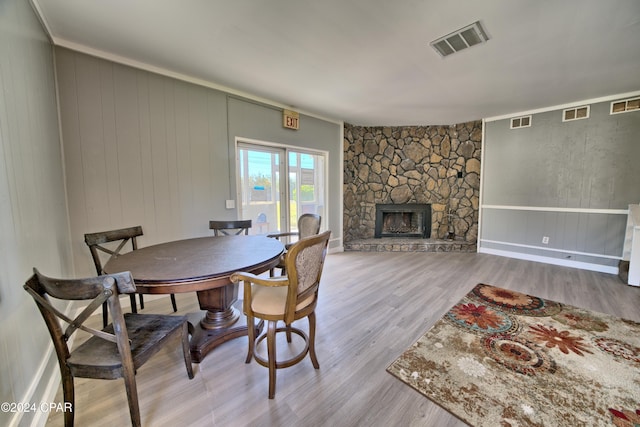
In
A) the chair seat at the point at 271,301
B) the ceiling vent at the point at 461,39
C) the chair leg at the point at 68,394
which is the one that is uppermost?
the ceiling vent at the point at 461,39

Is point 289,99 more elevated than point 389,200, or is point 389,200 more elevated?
point 289,99

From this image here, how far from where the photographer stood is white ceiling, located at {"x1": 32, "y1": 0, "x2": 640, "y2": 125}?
1.79 m

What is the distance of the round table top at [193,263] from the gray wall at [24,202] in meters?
0.40

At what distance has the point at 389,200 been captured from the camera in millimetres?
5312

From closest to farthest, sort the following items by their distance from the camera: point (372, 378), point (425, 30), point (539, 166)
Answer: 1. point (372, 378)
2. point (425, 30)
3. point (539, 166)

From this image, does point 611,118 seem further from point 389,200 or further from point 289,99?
point 289,99

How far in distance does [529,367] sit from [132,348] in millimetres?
2531

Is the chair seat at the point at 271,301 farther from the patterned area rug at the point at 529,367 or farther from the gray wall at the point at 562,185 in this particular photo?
the gray wall at the point at 562,185

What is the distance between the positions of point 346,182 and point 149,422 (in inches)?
173

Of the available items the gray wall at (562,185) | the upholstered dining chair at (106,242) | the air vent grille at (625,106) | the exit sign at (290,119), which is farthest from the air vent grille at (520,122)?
the upholstered dining chair at (106,242)

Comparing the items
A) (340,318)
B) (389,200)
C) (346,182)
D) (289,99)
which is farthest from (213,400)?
(389,200)

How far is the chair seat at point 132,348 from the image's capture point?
1158 mm

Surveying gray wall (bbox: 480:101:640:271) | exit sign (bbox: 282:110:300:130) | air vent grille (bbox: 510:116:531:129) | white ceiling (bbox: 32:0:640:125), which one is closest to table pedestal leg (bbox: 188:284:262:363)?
white ceiling (bbox: 32:0:640:125)

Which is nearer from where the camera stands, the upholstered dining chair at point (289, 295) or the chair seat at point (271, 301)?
the upholstered dining chair at point (289, 295)
